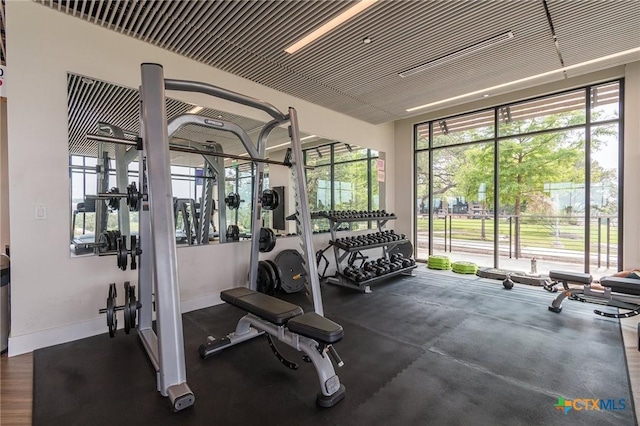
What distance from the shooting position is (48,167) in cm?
263

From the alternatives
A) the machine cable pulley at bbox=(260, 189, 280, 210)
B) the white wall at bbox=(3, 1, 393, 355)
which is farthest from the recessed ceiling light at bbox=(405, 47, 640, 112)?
the white wall at bbox=(3, 1, 393, 355)

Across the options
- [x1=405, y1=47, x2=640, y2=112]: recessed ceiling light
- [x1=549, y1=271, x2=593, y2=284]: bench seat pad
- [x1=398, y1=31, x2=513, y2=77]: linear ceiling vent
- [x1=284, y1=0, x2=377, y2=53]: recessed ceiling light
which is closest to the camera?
[x1=284, y1=0, x2=377, y2=53]: recessed ceiling light

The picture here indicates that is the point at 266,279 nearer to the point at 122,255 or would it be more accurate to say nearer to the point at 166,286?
the point at 122,255

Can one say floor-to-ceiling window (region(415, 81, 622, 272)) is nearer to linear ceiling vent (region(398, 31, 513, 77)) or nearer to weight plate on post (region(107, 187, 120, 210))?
linear ceiling vent (region(398, 31, 513, 77))

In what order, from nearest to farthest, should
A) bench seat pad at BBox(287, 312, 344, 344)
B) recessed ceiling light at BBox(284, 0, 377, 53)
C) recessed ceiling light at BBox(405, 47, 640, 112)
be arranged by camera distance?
bench seat pad at BBox(287, 312, 344, 344) → recessed ceiling light at BBox(284, 0, 377, 53) → recessed ceiling light at BBox(405, 47, 640, 112)

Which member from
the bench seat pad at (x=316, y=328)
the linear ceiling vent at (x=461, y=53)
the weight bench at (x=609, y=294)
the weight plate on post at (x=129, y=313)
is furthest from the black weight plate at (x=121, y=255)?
the weight bench at (x=609, y=294)

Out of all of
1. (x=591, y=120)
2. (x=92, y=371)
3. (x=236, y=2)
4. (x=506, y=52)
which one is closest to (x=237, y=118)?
(x=236, y=2)

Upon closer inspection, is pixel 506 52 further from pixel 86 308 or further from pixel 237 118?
pixel 86 308

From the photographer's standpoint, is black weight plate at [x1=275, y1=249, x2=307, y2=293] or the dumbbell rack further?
the dumbbell rack

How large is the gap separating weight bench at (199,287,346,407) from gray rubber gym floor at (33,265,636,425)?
0.08 metres

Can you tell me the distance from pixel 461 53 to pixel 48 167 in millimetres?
4471

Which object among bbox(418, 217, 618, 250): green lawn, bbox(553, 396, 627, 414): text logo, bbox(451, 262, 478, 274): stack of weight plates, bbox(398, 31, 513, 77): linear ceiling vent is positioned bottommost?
bbox(553, 396, 627, 414): text logo

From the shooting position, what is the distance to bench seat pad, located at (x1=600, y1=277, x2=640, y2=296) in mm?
3104

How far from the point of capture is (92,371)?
224cm
